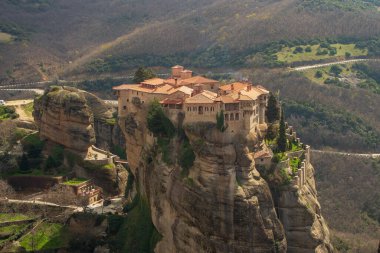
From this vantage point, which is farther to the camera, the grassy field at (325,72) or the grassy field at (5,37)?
the grassy field at (5,37)

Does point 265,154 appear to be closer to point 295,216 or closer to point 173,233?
point 295,216

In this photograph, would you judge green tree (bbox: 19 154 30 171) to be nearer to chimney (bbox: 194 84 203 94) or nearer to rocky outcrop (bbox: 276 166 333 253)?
chimney (bbox: 194 84 203 94)

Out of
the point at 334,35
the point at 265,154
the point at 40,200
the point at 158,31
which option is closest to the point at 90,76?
the point at 158,31

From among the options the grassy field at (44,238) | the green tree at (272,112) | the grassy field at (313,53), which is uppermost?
the grassy field at (313,53)

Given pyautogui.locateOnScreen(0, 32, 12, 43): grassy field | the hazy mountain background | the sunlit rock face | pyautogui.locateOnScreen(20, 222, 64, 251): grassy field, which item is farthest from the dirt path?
pyautogui.locateOnScreen(0, 32, 12, 43): grassy field

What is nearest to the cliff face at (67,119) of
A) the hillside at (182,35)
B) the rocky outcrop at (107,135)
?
the rocky outcrop at (107,135)

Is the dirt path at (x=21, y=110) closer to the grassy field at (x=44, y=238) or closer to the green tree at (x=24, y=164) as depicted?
the green tree at (x=24, y=164)
